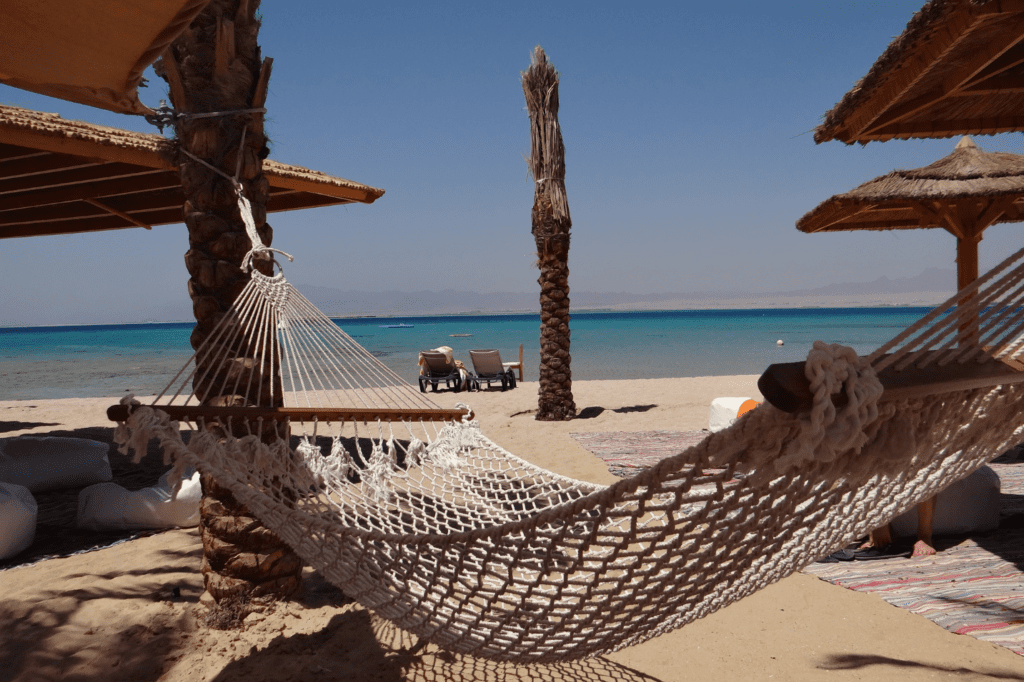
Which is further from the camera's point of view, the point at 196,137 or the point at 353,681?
the point at 196,137

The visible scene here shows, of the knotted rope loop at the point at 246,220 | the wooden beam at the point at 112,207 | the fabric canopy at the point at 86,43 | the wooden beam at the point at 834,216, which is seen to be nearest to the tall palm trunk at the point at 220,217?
the knotted rope loop at the point at 246,220

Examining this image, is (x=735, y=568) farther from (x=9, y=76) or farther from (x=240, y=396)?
(x=9, y=76)

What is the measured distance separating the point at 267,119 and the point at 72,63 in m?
0.80

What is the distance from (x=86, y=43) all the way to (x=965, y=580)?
296 cm

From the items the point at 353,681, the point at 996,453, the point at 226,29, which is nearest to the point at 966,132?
the point at 996,453

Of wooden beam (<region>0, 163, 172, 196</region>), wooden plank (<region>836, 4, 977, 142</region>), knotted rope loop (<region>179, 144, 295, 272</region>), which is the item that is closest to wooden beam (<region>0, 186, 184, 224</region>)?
wooden beam (<region>0, 163, 172, 196</region>)

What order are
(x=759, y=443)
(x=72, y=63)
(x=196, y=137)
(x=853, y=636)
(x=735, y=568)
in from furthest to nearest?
(x=196, y=137) < (x=853, y=636) < (x=72, y=63) < (x=735, y=568) < (x=759, y=443)

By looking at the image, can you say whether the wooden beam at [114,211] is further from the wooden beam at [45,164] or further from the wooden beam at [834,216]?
the wooden beam at [834,216]

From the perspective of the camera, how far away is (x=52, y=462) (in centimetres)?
343

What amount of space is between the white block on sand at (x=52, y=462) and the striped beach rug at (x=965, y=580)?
12.1 feet

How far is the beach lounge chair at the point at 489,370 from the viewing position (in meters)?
8.11

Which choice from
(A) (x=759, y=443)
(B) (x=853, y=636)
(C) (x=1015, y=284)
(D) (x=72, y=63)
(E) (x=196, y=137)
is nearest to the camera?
(A) (x=759, y=443)

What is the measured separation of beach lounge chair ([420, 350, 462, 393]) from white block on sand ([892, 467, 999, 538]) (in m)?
6.08

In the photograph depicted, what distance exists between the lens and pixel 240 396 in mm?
1980
